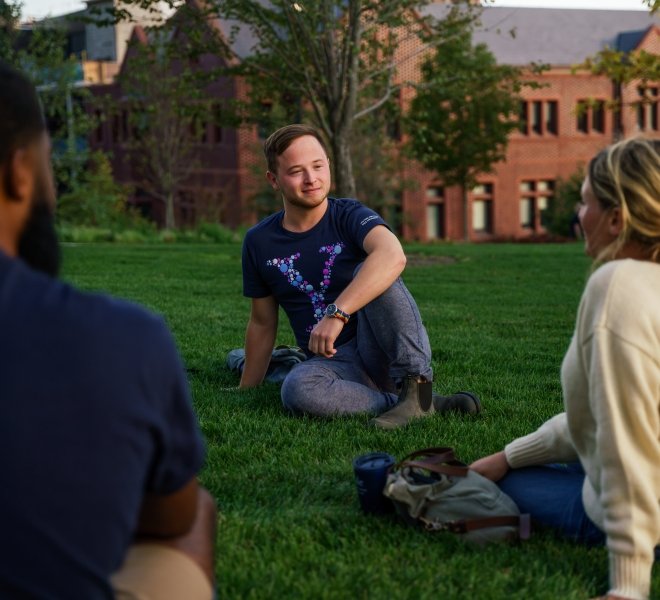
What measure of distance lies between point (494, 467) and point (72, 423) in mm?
2151

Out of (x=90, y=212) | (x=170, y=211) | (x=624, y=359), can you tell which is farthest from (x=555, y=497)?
(x=170, y=211)

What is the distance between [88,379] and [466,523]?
1.93 meters

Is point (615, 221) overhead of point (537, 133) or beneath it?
beneath

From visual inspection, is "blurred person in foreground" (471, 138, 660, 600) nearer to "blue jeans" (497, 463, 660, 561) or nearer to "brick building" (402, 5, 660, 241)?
"blue jeans" (497, 463, 660, 561)

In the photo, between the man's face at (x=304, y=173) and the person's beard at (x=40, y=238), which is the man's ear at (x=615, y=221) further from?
the man's face at (x=304, y=173)

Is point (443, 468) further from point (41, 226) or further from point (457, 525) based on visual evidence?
point (41, 226)

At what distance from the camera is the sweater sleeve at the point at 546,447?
11.2ft

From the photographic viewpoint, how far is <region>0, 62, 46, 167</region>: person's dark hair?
5.97 feet

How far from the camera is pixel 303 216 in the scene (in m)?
5.50

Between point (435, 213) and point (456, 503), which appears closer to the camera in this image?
point (456, 503)

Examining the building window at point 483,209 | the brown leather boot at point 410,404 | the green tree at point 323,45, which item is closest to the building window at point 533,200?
the building window at point 483,209

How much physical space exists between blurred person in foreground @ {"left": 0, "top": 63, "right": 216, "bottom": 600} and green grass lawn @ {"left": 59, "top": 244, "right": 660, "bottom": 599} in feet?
3.89

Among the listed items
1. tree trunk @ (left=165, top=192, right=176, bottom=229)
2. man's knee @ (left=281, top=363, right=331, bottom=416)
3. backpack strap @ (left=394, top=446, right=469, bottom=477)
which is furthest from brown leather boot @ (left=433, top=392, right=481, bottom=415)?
tree trunk @ (left=165, top=192, right=176, bottom=229)

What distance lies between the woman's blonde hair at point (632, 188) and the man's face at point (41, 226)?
61.5 inches
